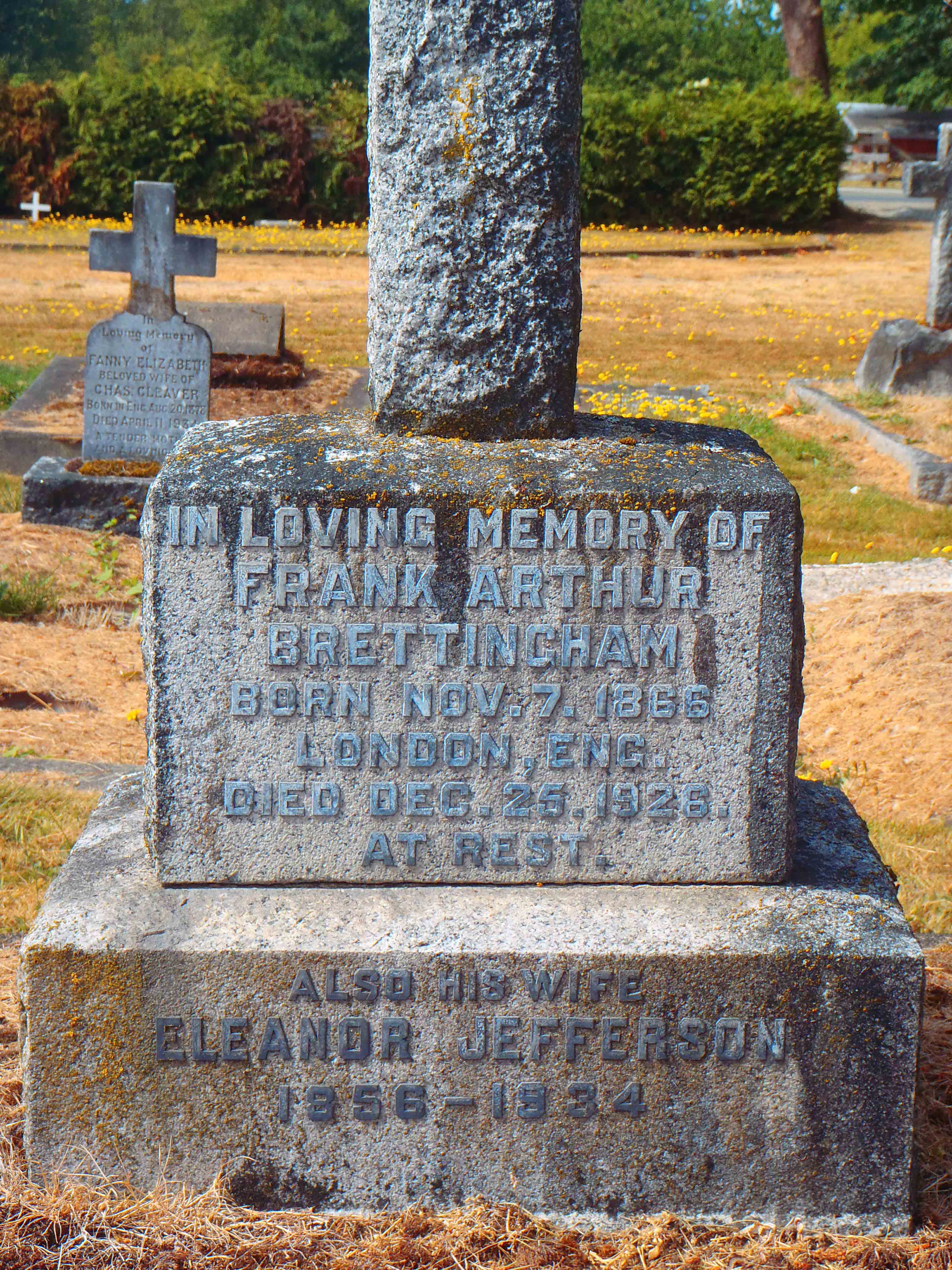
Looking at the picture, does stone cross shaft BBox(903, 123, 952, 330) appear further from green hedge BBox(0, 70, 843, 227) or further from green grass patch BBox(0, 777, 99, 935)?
green hedge BBox(0, 70, 843, 227)

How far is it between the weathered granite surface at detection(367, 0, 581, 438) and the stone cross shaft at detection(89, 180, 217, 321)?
5593mm

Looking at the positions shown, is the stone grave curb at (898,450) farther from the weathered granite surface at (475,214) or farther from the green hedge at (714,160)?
the green hedge at (714,160)

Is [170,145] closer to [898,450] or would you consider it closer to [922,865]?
[898,450]

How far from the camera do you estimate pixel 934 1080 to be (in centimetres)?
293

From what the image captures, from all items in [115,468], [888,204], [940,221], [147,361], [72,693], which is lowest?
[72,693]

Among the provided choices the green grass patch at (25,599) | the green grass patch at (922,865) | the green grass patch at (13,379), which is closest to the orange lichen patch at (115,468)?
the green grass patch at (25,599)

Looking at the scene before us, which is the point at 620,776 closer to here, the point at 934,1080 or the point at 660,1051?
the point at 660,1051

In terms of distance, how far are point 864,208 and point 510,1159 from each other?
87.9ft

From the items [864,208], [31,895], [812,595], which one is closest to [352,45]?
[864,208]

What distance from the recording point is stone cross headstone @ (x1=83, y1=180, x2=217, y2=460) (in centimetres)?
788

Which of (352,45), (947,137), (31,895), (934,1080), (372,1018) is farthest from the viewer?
(352,45)

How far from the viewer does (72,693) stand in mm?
5281

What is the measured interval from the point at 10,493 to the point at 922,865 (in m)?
5.66

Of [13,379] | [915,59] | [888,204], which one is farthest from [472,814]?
[915,59]
